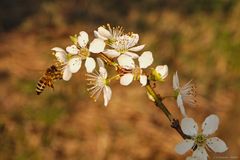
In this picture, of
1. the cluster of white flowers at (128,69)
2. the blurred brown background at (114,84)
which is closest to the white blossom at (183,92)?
the cluster of white flowers at (128,69)

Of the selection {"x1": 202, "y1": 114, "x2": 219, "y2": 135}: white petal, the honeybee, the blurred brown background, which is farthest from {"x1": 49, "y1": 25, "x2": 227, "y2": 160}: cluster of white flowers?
the blurred brown background

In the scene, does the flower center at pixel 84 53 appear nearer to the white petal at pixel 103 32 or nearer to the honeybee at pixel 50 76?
the white petal at pixel 103 32

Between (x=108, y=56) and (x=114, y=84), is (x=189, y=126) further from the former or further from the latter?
(x=114, y=84)

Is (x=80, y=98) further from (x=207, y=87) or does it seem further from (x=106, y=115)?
(x=207, y=87)

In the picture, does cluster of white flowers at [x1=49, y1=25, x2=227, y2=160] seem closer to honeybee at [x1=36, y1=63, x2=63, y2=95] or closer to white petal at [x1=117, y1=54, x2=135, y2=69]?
white petal at [x1=117, y1=54, x2=135, y2=69]

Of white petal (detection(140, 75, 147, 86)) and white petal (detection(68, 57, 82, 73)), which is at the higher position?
white petal (detection(68, 57, 82, 73))

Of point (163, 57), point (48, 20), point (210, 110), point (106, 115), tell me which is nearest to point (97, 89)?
point (106, 115)
